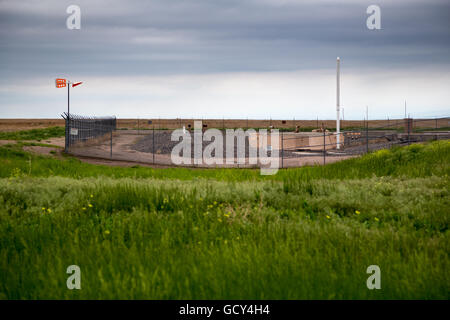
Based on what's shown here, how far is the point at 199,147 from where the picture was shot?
124ft

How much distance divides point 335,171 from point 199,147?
22.2 metres

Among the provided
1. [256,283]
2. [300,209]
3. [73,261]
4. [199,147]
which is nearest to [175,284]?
[256,283]

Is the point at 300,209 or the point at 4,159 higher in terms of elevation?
the point at 4,159

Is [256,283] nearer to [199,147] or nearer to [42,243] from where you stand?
[42,243]

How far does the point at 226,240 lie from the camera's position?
6.38 m

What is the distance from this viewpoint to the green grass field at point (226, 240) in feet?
15.0
